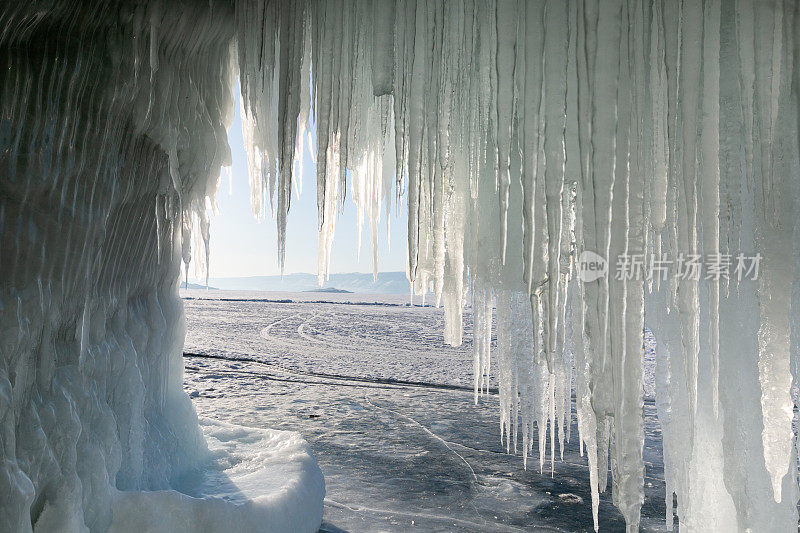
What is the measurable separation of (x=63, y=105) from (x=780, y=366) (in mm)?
2857

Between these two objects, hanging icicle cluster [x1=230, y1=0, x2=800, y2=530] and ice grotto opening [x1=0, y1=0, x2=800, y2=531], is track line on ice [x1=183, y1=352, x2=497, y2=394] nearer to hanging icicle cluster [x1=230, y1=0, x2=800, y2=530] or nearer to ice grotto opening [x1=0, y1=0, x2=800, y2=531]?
ice grotto opening [x1=0, y1=0, x2=800, y2=531]

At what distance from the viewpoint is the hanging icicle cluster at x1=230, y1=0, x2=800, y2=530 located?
1.96 meters

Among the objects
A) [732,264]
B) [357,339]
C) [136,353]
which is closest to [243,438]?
[136,353]

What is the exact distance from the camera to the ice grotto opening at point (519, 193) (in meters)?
1.93

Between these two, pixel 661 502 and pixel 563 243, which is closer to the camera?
pixel 563 243

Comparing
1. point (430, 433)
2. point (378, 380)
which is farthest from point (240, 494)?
point (378, 380)

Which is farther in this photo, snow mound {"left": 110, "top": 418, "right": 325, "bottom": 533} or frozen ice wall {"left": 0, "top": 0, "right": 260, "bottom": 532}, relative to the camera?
snow mound {"left": 110, "top": 418, "right": 325, "bottom": 533}

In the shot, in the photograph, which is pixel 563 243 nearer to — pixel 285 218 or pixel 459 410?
pixel 285 218

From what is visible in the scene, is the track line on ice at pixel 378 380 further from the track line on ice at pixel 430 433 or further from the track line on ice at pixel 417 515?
the track line on ice at pixel 417 515

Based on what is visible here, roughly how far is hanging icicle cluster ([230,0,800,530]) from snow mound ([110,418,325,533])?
1445 millimetres

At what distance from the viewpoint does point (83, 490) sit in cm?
207

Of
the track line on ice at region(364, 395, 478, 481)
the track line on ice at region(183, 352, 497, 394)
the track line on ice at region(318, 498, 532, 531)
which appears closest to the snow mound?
the track line on ice at region(318, 498, 532, 531)

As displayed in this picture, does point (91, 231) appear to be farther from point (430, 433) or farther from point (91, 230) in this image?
point (430, 433)

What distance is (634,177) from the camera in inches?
78.7
